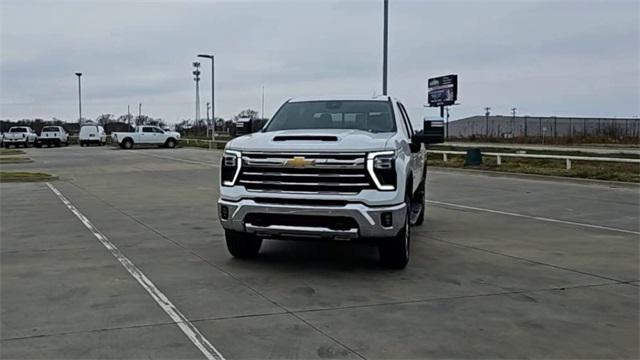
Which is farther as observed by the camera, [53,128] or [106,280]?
[53,128]

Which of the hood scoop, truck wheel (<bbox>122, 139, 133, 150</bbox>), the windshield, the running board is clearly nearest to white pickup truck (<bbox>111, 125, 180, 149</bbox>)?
truck wheel (<bbox>122, 139, 133, 150</bbox>)

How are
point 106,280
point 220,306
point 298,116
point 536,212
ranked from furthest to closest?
point 536,212 → point 298,116 → point 106,280 → point 220,306

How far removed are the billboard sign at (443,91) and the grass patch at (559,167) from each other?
20.4 m

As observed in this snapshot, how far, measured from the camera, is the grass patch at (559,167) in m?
20.7

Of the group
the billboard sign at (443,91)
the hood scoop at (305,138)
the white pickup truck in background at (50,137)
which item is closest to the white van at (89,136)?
the white pickup truck in background at (50,137)

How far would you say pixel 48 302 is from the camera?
608 centimetres

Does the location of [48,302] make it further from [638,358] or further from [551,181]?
[551,181]

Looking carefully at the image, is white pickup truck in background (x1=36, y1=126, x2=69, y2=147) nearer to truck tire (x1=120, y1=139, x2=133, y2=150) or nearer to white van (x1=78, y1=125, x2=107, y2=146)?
white van (x1=78, y1=125, x2=107, y2=146)

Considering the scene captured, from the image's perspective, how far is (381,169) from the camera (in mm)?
6789

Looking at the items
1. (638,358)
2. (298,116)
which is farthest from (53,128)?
(638,358)

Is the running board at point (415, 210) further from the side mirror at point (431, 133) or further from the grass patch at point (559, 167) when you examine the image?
the grass patch at point (559, 167)

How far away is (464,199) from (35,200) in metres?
9.71

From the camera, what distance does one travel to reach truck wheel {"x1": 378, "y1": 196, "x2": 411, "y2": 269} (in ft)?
23.5

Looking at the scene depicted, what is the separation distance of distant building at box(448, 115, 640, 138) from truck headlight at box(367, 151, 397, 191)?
231 feet
